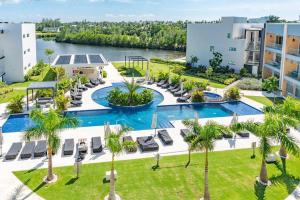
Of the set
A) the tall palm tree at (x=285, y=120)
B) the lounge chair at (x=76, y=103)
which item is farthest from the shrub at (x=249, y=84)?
the lounge chair at (x=76, y=103)

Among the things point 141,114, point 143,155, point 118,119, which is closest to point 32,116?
point 143,155

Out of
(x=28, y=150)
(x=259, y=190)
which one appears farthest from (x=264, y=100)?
(x=28, y=150)

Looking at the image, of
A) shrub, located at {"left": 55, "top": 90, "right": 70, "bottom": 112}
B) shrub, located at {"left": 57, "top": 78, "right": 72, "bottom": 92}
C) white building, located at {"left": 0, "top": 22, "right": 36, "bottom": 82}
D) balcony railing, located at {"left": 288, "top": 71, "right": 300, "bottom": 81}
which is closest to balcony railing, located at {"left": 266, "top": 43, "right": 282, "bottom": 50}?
balcony railing, located at {"left": 288, "top": 71, "right": 300, "bottom": 81}

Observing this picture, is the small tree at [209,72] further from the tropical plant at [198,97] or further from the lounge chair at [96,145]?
the lounge chair at [96,145]

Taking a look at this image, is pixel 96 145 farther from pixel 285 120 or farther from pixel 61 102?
pixel 285 120

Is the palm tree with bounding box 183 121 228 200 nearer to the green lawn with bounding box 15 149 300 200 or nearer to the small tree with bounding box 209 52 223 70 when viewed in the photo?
the green lawn with bounding box 15 149 300 200

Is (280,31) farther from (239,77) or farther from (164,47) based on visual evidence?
(164,47)

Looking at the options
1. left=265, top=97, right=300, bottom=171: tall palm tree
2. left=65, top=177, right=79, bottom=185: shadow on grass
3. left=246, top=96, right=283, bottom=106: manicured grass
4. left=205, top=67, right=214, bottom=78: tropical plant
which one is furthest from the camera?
left=205, top=67, right=214, bottom=78: tropical plant
